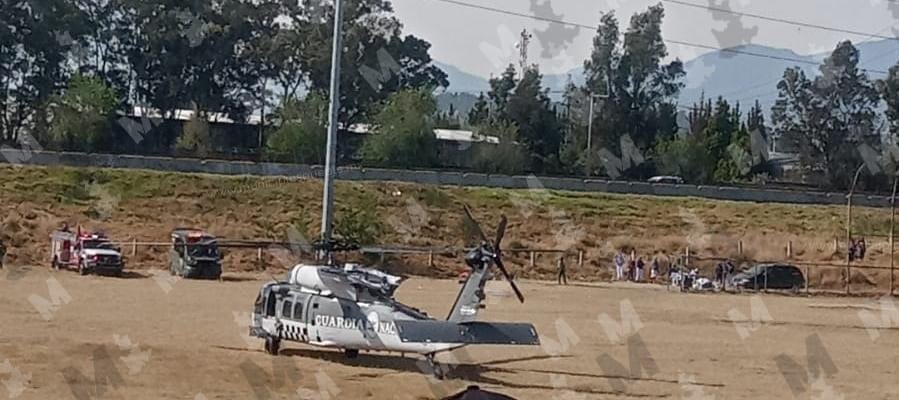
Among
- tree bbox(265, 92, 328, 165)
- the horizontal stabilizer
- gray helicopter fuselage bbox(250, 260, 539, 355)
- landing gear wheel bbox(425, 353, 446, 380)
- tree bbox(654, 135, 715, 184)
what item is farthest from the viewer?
tree bbox(654, 135, 715, 184)

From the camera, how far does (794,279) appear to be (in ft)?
189

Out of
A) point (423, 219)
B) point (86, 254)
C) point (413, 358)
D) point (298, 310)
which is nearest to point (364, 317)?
point (298, 310)

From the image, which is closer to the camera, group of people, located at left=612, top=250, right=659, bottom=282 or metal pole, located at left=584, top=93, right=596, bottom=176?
group of people, located at left=612, top=250, right=659, bottom=282

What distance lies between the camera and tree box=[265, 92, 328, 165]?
81562mm

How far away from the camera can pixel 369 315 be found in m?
23.2

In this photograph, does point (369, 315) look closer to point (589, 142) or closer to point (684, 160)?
point (589, 142)

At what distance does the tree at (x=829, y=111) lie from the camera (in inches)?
4205

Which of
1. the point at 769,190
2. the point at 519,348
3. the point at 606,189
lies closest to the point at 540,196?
the point at 606,189

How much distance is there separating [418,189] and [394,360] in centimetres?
4187

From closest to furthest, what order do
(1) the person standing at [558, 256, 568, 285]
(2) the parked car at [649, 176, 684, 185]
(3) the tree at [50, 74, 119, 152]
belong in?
(1) the person standing at [558, 256, 568, 285]
(3) the tree at [50, 74, 119, 152]
(2) the parked car at [649, 176, 684, 185]

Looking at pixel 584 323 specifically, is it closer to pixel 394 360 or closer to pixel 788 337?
pixel 788 337

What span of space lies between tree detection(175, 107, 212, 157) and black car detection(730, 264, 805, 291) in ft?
122

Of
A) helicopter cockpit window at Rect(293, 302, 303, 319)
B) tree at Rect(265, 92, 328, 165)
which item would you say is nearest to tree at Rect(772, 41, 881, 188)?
tree at Rect(265, 92, 328, 165)

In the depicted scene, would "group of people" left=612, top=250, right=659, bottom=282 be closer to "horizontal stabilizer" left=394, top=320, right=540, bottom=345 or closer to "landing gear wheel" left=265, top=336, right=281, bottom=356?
"landing gear wheel" left=265, top=336, right=281, bottom=356
